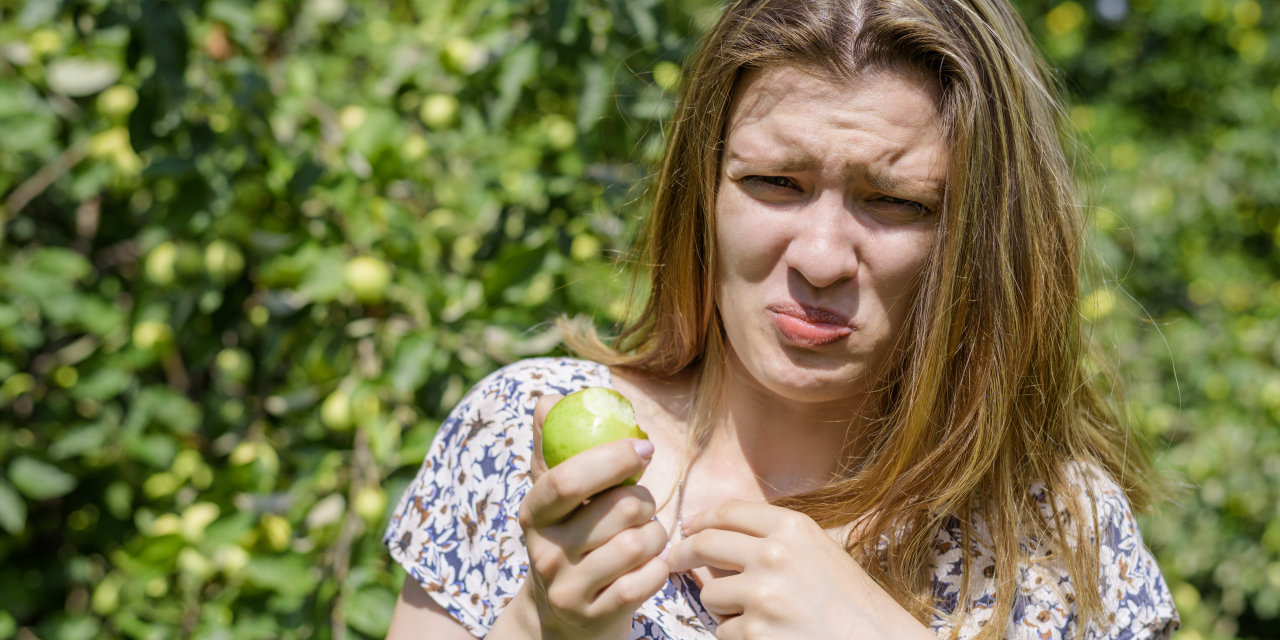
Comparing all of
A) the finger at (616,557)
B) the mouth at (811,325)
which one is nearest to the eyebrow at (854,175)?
the mouth at (811,325)

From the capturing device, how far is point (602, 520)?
71 cm

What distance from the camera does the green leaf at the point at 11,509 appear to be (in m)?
1.51

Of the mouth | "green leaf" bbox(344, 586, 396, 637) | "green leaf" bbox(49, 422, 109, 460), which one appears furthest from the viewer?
"green leaf" bbox(49, 422, 109, 460)

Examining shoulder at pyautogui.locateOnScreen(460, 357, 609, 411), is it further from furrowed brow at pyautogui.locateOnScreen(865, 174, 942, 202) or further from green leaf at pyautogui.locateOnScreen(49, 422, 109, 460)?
green leaf at pyautogui.locateOnScreen(49, 422, 109, 460)

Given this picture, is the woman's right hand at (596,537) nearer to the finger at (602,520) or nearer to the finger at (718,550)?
the finger at (602,520)

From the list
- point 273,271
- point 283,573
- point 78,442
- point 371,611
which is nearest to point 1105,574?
point 371,611

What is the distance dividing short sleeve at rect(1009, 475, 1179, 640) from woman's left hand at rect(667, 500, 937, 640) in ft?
0.71

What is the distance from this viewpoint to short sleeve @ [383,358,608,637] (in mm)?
1003

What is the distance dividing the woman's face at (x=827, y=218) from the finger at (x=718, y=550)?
185 mm

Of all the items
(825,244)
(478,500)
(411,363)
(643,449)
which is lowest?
(411,363)

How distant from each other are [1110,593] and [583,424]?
2.40 ft

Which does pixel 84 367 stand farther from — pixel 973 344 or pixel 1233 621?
pixel 1233 621

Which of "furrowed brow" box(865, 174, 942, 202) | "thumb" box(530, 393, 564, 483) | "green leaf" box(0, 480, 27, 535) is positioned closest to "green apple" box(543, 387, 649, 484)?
"thumb" box(530, 393, 564, 483)

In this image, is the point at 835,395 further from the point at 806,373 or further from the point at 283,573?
the point at 283,573
